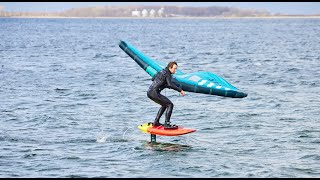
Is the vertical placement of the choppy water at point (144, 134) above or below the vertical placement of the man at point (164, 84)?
below

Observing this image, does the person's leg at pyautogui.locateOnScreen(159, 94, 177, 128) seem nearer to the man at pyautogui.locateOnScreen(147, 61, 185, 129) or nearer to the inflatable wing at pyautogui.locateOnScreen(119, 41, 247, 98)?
the man at pyautogui.locateOnScreen(147, 61, 185, 129)

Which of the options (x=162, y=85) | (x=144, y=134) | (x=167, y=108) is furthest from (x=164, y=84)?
(x=144, y=134)

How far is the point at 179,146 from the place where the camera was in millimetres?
24203

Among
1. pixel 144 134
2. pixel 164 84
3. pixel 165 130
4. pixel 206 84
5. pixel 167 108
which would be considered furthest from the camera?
pixel 144 134

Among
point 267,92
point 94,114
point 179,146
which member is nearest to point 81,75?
point 267,92

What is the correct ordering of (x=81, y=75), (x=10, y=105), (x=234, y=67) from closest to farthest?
1. (x=10, y=105)
2. (x=81, y=75)
3. (x=234, y=67)

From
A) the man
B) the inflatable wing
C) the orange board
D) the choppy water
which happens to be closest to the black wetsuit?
the man

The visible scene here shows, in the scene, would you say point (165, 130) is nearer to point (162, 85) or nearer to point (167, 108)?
point (167, 108)

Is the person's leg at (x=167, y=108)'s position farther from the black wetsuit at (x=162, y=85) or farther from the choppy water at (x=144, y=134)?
the choppy water at (x=144, y=134)

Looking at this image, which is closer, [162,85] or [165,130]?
[162,85]

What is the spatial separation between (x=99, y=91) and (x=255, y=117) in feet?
40.9

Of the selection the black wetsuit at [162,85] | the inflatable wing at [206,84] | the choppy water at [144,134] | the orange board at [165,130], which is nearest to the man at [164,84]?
the black wetsuit at [162,85]

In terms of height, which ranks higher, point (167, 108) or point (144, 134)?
point (167, 108)

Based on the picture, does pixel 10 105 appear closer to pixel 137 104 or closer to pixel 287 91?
pixel 137 104
